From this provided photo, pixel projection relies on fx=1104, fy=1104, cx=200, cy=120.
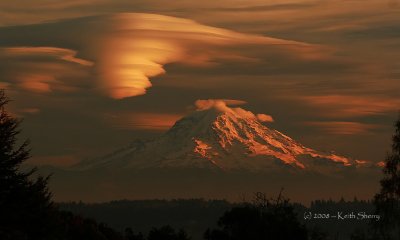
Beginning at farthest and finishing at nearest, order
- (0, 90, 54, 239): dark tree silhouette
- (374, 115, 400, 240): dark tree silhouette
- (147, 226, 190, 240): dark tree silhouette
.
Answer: (147, 226, 190, 240): dark tree silhouette < (374, 115, 400, 240): dark tree silhouette < (0, 90, 54, 239): dark tree silhouette

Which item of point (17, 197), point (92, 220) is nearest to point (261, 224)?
point (92, 220)

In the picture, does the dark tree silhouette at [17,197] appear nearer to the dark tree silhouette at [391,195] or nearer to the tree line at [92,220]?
the tree line at [92,220]

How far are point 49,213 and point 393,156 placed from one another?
30.6m

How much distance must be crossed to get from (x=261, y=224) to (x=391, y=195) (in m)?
18.7

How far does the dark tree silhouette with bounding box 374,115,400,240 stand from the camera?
3280 inches

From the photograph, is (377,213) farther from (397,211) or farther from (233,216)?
(233,216)

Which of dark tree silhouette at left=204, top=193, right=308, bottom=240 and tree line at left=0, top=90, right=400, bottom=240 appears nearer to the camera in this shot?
tree line at left=0, top=90, right=400, bottom=240

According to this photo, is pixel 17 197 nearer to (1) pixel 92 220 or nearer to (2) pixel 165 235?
(1) pixel 92 220

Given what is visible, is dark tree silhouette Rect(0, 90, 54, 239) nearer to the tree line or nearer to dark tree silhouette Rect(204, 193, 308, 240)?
the tree line

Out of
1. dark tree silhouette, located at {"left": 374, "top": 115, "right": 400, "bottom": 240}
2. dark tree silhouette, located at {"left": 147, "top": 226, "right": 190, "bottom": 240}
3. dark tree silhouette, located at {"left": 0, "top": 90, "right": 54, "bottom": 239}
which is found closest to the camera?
dark tree silhouette, located at {"left": 0, "top": 90, "right": 54, "bottom": 239}

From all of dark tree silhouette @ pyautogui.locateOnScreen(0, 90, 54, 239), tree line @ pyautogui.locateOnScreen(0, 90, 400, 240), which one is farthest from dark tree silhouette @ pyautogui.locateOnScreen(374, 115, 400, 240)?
dark tree silhouette @ pyautogui.locateOnScreen(0, 90, 54, 239)

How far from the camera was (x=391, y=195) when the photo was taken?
276 feet

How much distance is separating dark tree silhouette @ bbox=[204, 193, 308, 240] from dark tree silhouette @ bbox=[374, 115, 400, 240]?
14.8m

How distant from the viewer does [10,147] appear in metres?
62.0
